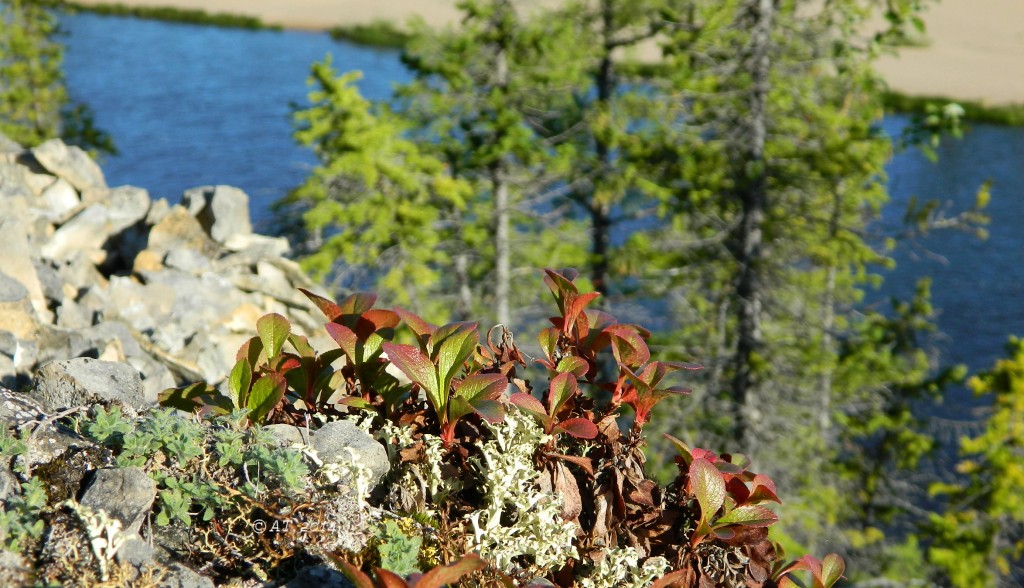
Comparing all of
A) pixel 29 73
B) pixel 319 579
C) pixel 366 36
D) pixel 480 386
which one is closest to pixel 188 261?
pixel 480 386

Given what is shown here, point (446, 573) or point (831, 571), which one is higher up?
point (446, 573)

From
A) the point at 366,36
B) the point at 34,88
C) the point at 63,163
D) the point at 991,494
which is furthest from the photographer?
the point at 366,36

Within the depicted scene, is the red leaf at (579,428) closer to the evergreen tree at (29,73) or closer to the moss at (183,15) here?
the evergreen tree at (29,73)

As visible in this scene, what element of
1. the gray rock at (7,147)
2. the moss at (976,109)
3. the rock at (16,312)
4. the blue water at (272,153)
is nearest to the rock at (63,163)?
the gray rock at (7,147)

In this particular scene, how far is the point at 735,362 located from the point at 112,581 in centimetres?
1257

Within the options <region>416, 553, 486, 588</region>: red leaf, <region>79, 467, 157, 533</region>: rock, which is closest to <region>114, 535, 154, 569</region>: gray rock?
<region>79, 467, 157, 533</region>: rock

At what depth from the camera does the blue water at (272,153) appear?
76.5ft

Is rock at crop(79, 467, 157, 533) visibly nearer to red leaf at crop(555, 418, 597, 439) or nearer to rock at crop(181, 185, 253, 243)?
red leaf at crop(555, 418, 597, 439)

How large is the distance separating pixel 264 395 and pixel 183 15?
2571 inches

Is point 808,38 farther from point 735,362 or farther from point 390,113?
point 390,113

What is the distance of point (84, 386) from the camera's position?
6.79ft

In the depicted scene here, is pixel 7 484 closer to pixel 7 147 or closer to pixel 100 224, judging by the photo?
pixel 100 224

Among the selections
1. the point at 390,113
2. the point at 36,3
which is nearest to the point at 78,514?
the point at 390,113

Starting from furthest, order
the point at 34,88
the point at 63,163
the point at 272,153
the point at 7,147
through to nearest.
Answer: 1. the point at 272,153
2. the point at 34,88
3. the point at 7,147
4. the point at 63,163
